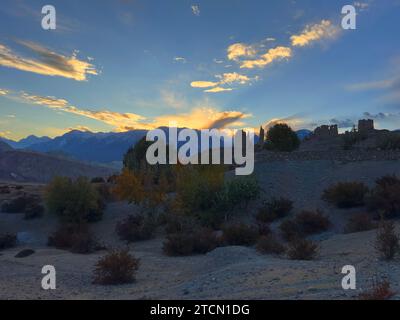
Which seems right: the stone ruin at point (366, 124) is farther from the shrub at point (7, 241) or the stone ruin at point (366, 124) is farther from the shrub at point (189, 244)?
the shrub at point (7, 241)

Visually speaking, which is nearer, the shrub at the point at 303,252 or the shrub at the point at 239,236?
the shrub at the point at 303,252

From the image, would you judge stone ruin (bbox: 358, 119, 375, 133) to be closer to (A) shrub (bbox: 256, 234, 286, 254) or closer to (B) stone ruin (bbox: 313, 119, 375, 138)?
(B) stone ruin (bbox: 313, 119, 375, 138)

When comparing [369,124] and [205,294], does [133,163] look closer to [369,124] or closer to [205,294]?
[205,294]

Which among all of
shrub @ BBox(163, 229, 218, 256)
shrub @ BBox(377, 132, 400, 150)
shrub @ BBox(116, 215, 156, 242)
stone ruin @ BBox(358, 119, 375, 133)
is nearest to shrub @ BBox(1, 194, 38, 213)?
shrub @ BBox(116, 215, 156, 242)

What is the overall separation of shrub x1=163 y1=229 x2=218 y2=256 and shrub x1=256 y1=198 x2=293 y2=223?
6047mm

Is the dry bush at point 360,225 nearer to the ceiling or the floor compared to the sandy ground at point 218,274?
nearer to the ceiling

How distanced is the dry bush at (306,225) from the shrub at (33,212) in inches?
699

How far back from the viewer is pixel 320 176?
3312 centimetres

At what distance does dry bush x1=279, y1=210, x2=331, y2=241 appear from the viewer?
22.1 meters

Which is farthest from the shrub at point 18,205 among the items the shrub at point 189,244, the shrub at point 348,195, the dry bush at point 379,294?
the dry bush at point 379,294

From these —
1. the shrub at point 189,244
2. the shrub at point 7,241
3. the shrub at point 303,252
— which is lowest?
the shrub at point 7,241

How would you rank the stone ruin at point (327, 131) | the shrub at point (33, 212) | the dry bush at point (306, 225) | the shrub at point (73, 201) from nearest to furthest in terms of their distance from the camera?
the dry bush at point (306, 225) → the shrub at point (73, 201) → the shrub at point (33, 212) → the stone ruin at point (327, 131)

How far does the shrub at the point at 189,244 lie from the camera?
18.9 meters
